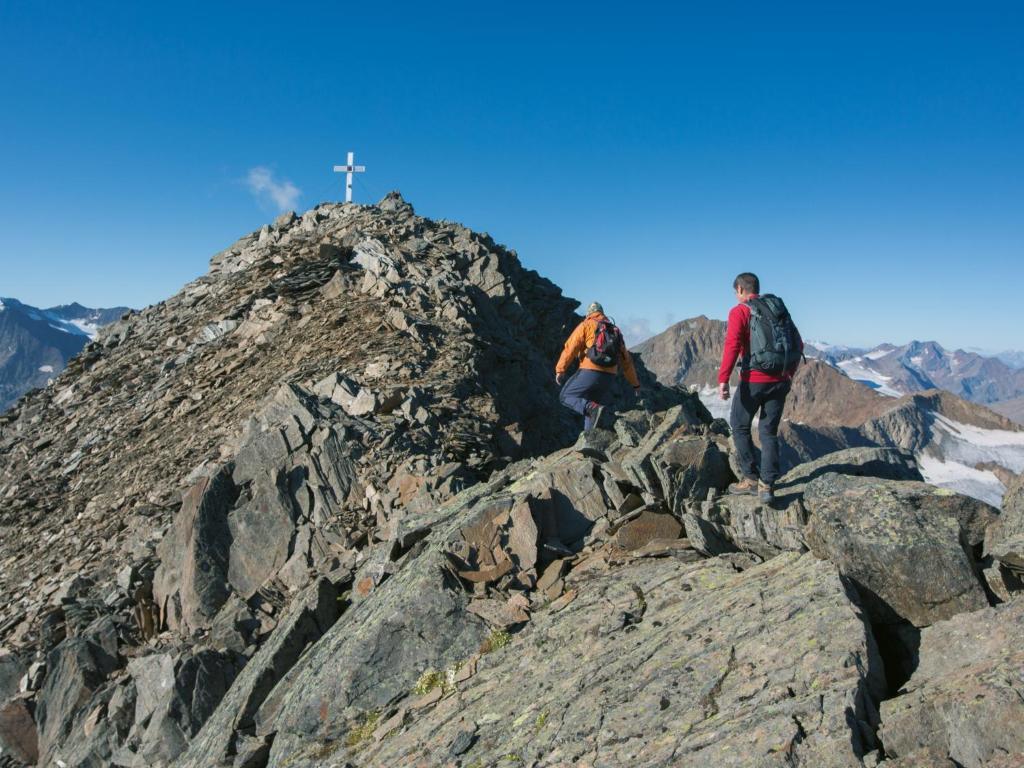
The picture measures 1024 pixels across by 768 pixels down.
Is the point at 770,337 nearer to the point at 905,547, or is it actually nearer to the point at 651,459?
the point at 651,459

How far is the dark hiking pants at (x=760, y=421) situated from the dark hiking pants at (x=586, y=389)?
426 centimetres

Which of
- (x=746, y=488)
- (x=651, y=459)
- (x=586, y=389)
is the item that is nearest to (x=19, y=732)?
(x=586, y=389)

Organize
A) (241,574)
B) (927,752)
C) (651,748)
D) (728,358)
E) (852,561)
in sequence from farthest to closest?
(241,574), (728,358), (852,561), (651,748), (927,752)

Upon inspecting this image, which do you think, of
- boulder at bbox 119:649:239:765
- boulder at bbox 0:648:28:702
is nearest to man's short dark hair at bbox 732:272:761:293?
boulder at bbox 119:649:239:765

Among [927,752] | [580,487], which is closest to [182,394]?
[580,487]

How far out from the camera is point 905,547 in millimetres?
7367

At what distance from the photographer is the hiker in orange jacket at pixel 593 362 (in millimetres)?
14898

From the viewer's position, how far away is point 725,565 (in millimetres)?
9180

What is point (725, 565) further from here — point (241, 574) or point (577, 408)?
point (241, 574)

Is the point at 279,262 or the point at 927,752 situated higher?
the point at 279,262

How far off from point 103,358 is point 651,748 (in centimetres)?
3592

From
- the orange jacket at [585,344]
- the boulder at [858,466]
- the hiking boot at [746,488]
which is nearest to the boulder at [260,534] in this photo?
the orange jacket at [585,344]

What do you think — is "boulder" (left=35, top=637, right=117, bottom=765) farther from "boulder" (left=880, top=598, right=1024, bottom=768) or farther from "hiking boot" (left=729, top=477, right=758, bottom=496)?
"boulder" (left=880, top=598, right=1024, bottom=768)

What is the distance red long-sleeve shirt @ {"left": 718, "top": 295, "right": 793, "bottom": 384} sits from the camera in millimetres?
10281
